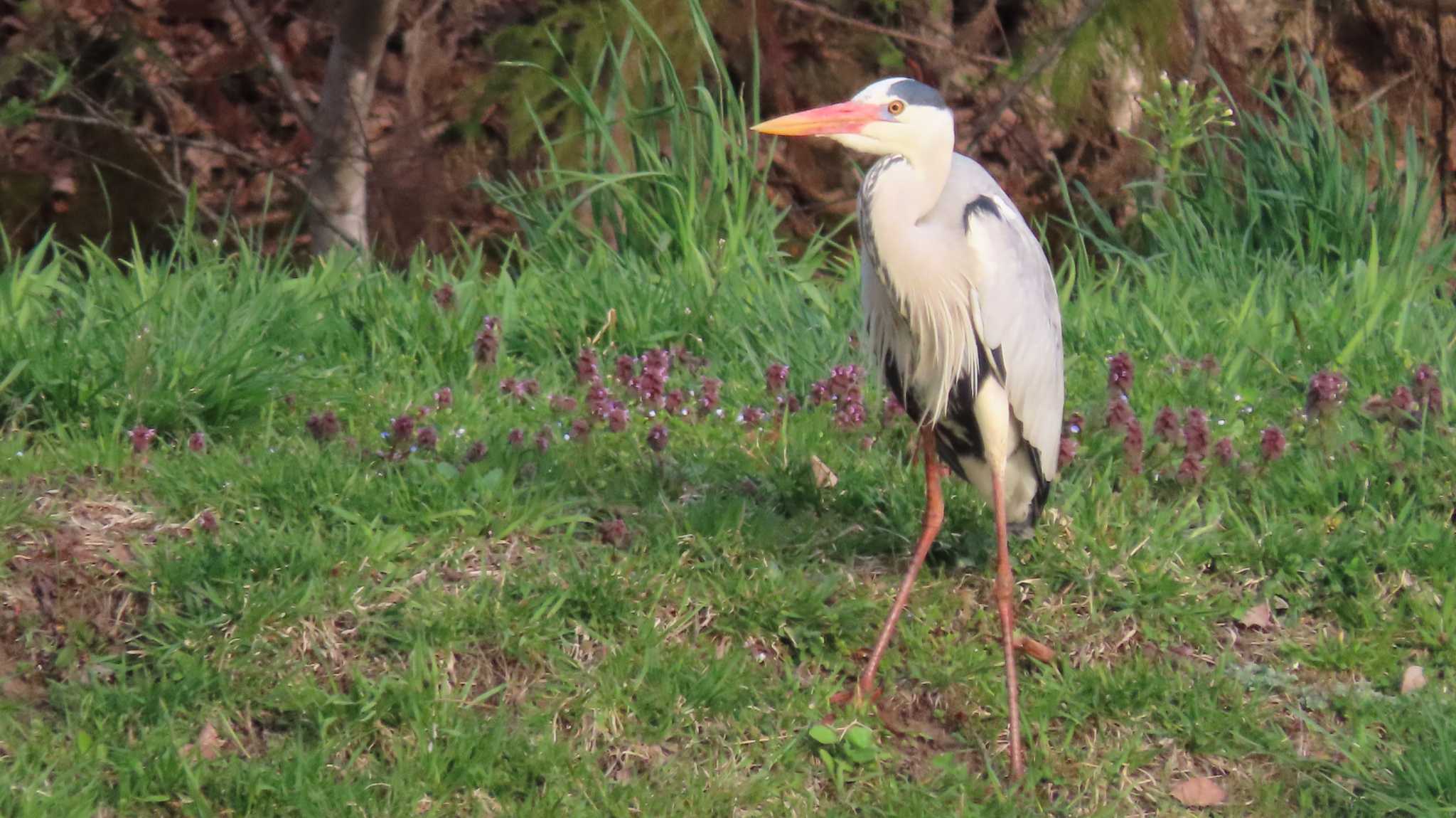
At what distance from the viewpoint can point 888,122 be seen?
328 centimetres

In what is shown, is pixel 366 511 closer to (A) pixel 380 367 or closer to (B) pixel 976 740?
(A) pixel 380 367

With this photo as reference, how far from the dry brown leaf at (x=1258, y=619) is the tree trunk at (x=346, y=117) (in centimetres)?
304

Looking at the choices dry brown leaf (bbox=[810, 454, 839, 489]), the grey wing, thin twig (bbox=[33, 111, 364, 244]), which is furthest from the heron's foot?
thin twig (bbox=[33, 111, 364, 244])

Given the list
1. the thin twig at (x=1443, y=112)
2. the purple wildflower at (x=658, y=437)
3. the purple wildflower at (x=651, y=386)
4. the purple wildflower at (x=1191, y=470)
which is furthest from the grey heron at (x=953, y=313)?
the thin twig at (x=1443, y=112)

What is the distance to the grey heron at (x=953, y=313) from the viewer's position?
3299 mm

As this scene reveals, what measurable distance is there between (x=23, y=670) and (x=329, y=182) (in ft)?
8.65

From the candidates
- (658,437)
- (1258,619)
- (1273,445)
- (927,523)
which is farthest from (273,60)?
(1258,619)

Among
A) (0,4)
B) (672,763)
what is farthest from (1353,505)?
(0,4)

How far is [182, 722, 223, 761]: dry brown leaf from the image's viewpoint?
10.2 feet

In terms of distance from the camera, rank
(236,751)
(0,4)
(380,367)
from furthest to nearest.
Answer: (0,4) < (380,367) < (236,751)

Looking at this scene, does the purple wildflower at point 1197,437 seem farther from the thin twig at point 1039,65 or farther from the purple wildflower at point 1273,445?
the thin twig at point 1039,65

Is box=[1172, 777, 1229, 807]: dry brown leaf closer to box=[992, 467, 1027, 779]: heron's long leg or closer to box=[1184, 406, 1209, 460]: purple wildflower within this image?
box=[992, 467, 1027, 779]: heron's long leg

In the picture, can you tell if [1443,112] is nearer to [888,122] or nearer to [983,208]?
[983,208]

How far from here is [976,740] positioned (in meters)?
3.43
